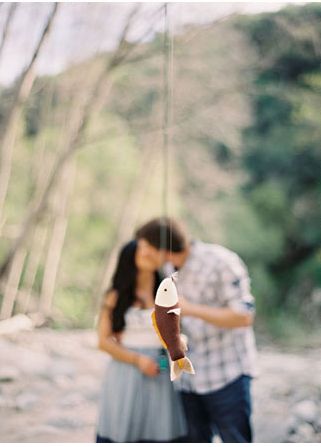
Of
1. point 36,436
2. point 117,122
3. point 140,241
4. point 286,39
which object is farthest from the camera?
point 117,122

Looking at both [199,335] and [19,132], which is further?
[19,132]

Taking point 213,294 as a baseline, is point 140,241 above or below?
above

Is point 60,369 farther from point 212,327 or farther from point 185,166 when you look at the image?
point 185,166

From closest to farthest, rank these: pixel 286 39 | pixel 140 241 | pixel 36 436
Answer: pixel 140 241
pixel 36 436
pixel 286 39

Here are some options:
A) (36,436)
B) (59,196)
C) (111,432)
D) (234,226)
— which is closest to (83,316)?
(59,196)

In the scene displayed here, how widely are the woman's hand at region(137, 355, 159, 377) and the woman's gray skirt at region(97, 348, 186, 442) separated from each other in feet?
0.08

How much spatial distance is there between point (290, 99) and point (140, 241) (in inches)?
293

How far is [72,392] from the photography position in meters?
4.19

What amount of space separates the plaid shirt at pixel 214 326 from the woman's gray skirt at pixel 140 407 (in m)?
0.07

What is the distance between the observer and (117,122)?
723cm

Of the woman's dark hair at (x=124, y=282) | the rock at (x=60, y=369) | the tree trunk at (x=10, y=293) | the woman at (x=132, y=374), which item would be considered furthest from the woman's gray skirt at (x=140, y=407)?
the tree trunk at (x=10, y=293)

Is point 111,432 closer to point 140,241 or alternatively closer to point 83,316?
point 140,241

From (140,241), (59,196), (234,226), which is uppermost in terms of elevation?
(140,241)

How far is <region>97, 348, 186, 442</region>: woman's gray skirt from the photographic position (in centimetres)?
175
